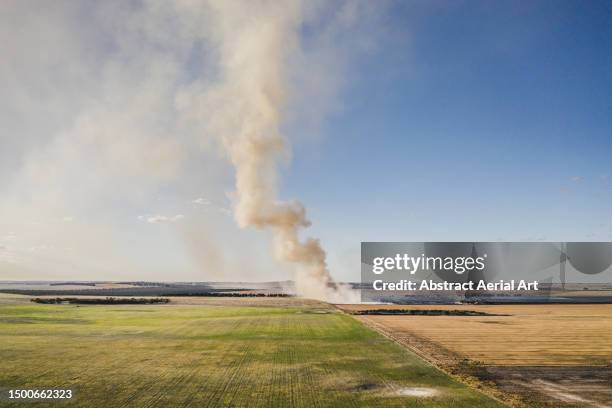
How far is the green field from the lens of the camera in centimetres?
2766

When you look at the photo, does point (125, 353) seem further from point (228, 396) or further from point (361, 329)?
point (361, 329)

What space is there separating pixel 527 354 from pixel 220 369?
103ft

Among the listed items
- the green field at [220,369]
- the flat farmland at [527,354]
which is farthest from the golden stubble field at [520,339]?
the green field at [220,369]

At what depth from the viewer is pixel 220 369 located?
35.8 meters

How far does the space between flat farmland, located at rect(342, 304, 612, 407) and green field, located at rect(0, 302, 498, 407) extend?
11.3 feet

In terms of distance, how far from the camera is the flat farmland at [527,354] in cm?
3038

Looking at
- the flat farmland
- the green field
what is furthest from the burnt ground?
the green field

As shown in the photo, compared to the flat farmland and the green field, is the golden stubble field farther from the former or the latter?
the green field

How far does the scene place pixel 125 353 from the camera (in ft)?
140

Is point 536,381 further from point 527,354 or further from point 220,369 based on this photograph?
point 220,369

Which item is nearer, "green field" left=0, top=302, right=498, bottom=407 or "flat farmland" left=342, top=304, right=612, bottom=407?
"green field" left=0, top=302, right=498, bottom=407

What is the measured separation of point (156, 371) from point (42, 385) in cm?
798

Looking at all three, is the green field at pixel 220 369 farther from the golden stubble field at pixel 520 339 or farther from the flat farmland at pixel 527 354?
the golden stubble field at pixel 520 339

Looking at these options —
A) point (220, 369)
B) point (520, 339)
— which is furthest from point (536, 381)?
point (220, 369)
